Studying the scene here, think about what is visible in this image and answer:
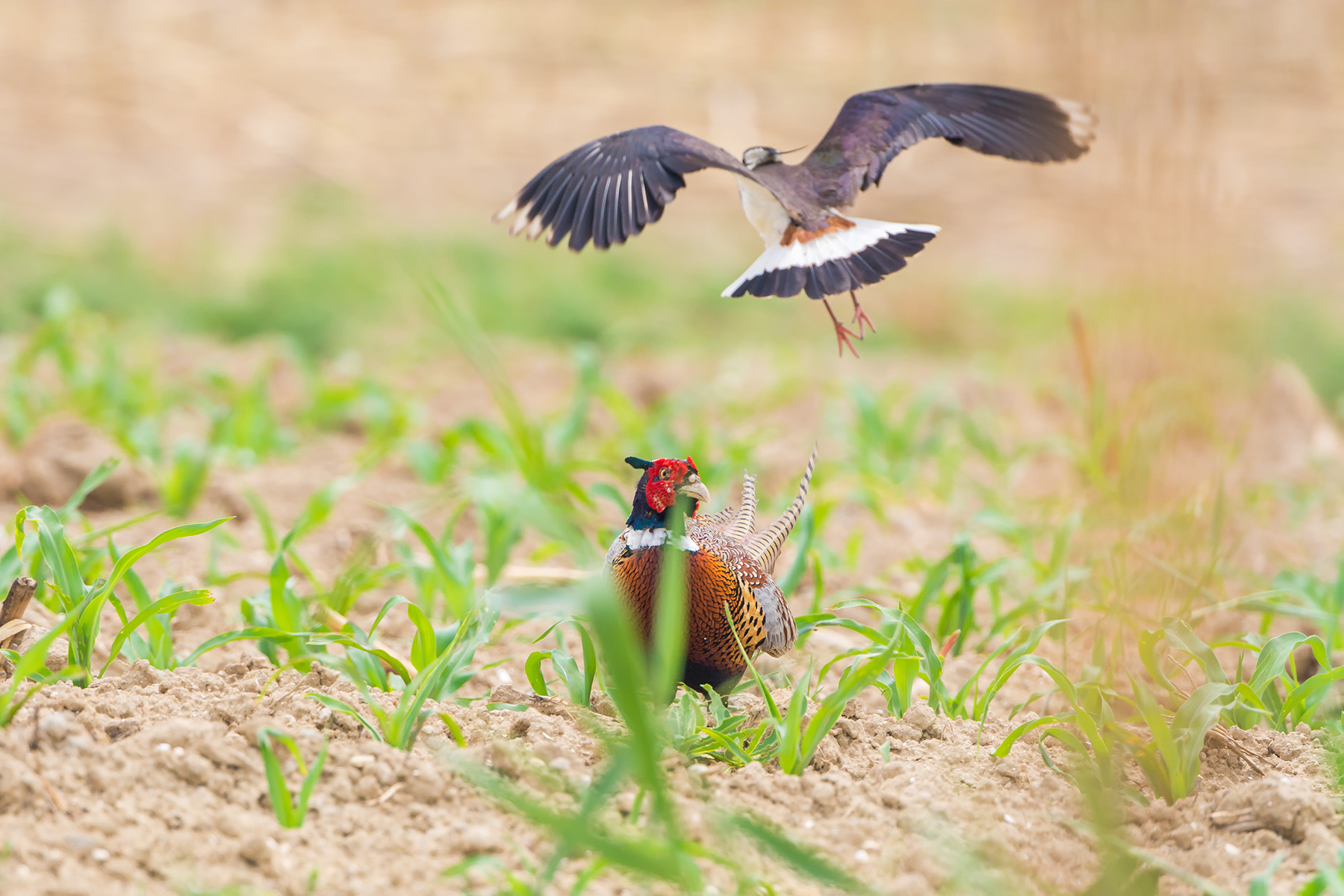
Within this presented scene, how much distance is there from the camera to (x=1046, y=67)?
5.22 feet

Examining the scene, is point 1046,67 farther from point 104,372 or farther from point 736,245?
point 736,245

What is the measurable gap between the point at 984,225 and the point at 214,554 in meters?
8.98

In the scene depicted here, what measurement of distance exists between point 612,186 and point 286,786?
950mm

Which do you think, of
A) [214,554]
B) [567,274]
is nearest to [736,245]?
[567,274]

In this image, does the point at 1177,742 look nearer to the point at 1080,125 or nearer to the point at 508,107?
the point at 1080,125

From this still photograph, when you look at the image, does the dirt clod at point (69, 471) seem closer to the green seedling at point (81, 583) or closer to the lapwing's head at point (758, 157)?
the green seedling at point (81, 583)

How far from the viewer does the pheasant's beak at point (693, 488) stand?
2.02 meters

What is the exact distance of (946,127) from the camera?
187 cm

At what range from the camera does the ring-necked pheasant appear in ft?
6.68

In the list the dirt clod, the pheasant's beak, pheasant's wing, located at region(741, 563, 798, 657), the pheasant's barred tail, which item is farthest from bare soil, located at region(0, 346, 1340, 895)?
the dirt clod

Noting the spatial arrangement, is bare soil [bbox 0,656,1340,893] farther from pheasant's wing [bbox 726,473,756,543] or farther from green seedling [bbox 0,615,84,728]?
pheasant's wing [bbox 726,473,756,543]

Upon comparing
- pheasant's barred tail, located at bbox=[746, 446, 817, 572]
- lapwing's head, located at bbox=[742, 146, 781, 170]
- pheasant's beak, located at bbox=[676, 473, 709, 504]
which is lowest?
pheasant's barred tail, located at bbox=[746, 446, 817, 572]

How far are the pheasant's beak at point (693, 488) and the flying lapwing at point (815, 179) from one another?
432mm

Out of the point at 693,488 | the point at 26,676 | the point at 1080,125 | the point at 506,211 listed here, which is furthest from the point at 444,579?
the point at 1080,125
